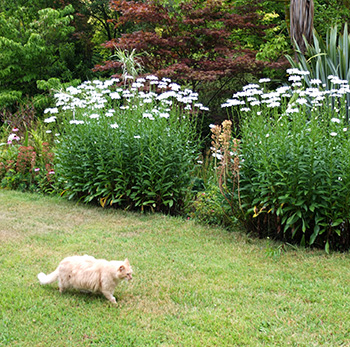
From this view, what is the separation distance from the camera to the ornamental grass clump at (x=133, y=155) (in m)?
6.32

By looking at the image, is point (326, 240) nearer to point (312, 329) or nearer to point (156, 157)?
point (312, 329)

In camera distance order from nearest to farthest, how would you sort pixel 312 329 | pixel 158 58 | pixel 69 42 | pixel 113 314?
pixel 312 329, pixel 113 314, pixel 158 58, pixel 69 42

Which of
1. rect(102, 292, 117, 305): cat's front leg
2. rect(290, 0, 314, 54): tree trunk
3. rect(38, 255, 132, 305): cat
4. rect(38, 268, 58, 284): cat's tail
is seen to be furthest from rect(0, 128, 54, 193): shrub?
rect(290, 0, 314, 54): tree trunk

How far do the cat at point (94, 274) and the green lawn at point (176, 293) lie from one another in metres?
0.13

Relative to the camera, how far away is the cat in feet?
11.4

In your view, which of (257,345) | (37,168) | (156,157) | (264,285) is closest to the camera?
(257,345)

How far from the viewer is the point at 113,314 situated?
340cm

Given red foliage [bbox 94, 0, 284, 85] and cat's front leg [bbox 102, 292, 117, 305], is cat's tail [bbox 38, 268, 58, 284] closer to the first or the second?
cat's front leg [bbox 102, 292, 117, 305]

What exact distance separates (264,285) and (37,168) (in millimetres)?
5743

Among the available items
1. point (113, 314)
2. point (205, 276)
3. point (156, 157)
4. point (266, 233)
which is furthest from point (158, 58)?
point (113, 314)

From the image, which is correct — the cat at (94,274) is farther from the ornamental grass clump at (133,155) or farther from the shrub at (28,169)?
the shrub at (28,169)

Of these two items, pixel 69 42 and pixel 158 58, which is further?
pixel 69 42

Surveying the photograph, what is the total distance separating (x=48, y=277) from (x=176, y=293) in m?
1.18

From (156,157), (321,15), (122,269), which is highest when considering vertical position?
(321,15)
